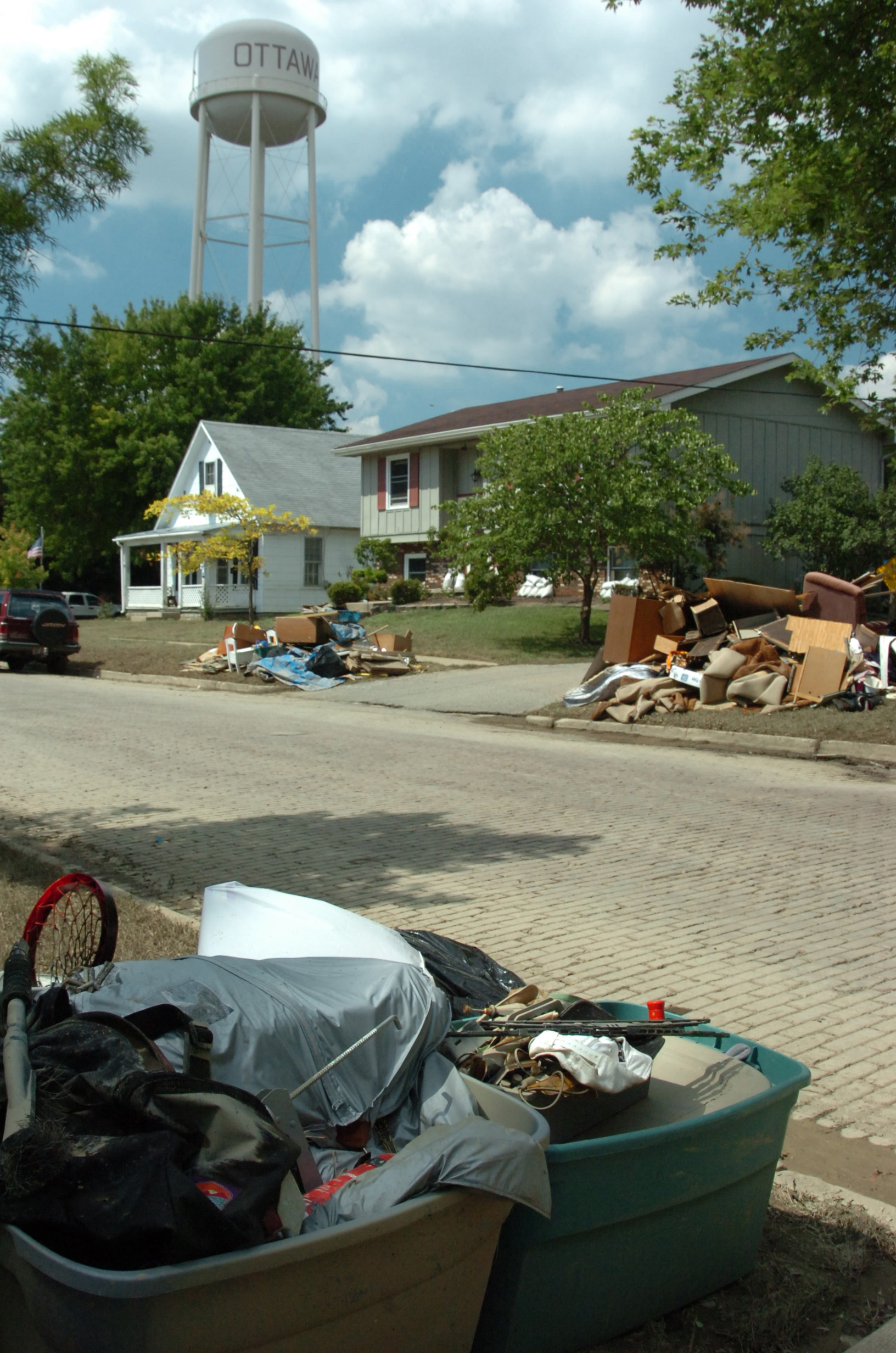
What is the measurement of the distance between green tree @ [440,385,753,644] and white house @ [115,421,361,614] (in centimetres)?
1662

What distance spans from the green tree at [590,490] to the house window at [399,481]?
12.3 meters

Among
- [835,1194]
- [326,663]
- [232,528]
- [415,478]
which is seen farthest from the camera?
[232,528]

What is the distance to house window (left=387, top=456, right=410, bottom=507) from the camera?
122 feet

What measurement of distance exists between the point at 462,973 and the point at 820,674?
12961 millimetres

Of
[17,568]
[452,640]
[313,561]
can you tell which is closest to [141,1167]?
[452,640]

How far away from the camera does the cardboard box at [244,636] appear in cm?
2355

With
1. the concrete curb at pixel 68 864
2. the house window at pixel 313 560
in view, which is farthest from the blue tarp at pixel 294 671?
the house window at pixel 313 560

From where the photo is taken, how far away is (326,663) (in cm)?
2258

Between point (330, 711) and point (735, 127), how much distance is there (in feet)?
38.4

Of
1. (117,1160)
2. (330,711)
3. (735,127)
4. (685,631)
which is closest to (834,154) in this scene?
(735,127)

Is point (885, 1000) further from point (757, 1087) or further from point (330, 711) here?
point (330, 711)

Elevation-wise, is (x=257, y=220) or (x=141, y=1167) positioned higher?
(x=257, y=220)

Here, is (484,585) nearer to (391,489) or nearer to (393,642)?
(393,642)

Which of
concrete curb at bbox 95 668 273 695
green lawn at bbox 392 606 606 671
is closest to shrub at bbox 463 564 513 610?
green lawn at bbox 392 606 606 671
